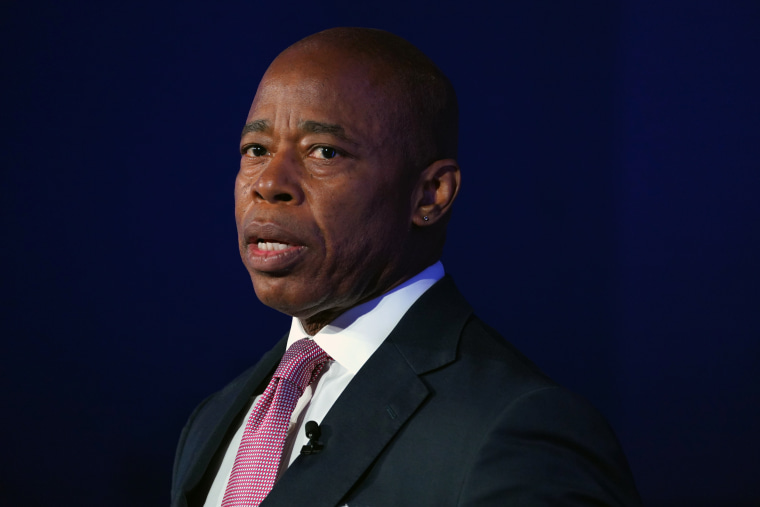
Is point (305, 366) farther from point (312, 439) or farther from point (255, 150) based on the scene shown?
point (255, 150)

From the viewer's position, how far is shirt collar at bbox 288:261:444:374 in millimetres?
1544

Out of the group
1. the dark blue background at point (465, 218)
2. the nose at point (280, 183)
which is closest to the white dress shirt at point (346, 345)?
the nose at point (280, 183)

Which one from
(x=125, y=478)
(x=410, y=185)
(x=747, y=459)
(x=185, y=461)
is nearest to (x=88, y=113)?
(x=125, y=478)

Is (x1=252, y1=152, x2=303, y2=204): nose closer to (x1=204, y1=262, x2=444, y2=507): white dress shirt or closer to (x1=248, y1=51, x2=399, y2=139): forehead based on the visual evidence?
(x1=248, y1=51, x2=399, y2=139): forehead

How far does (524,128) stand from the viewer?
8.66ft

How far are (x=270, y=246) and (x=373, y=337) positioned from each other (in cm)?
24

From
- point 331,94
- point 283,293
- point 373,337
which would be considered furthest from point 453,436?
point 331,94

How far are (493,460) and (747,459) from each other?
4.75ft

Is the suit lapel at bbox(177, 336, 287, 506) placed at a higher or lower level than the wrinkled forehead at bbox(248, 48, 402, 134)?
lower

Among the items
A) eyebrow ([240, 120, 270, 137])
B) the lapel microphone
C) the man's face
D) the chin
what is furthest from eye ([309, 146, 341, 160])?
the lapel microphone

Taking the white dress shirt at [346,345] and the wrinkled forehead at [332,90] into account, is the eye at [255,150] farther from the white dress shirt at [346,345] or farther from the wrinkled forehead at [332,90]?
the white dress shirt at [346,345]

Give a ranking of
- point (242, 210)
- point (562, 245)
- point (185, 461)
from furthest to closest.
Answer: point (562, 245)
point (185, 461)
point (242, 210)

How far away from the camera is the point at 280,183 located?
147 centimetres

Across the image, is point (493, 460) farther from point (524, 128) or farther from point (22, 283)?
point (22, 283)
